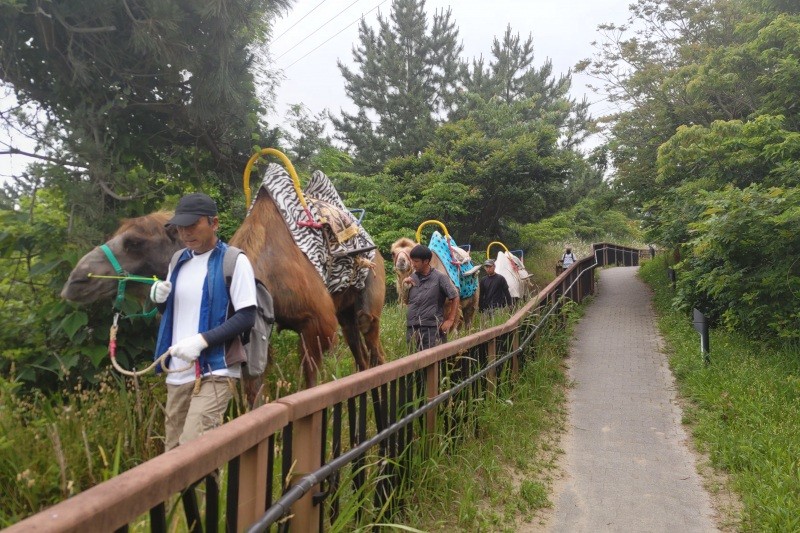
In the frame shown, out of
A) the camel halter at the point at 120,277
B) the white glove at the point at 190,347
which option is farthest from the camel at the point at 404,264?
the white glove at the point at 190,347

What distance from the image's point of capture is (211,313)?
3102mm

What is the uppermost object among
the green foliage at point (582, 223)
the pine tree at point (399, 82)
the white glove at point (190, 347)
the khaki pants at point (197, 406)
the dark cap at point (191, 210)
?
the pine tree at point (399, 82)

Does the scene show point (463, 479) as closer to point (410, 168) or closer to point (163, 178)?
point (163, 178)

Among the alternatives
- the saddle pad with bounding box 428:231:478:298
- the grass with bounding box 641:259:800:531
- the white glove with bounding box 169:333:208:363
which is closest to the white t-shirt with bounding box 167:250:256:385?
the white glove with bounding box 169:333:208:363

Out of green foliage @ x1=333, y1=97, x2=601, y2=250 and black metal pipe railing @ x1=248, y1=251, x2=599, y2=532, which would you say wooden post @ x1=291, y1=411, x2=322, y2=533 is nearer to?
→ black metal pipe railing @ x1=248, y1=251, x2=599, y2=532

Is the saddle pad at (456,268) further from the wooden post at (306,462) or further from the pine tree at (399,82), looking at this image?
the pine tree at (399,82)

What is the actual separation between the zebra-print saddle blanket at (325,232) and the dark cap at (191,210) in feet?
4.69

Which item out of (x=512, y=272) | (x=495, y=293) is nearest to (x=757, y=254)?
(x=495, y=293)

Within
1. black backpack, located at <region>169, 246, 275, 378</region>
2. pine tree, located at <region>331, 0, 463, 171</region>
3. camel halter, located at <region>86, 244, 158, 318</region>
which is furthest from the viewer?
pine tree, located at <region>331, 0, 463, 171</region>

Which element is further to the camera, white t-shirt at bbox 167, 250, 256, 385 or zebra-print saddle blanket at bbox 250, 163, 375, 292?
zebra-print saddle blanket at bbox 250, 163, 375, 292

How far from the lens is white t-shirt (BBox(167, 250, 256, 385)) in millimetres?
3100

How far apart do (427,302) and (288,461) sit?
4343 millimetres

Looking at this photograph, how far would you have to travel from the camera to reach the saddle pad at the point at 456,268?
9.16 m

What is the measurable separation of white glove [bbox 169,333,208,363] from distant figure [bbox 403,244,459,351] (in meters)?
3.67
